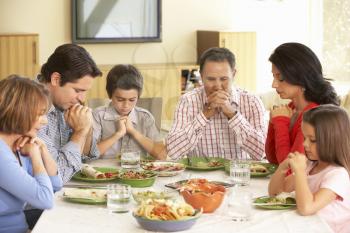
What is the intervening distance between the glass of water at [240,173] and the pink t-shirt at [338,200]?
39 centimetres

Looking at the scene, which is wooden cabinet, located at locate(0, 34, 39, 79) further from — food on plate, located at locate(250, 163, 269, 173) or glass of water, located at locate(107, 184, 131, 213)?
glass of water, located at locate(107, 184, 131, 213)

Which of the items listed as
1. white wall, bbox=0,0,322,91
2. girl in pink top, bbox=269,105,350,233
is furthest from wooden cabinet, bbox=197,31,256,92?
girl in pink top, bbox=269,105,350,233

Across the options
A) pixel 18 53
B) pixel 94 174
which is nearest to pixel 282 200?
pixel 94 174

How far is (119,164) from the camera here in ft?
11.1

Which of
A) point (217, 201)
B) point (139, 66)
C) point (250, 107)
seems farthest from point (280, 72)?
point (139, 66)

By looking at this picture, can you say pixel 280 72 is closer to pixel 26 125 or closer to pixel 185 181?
pixel 185 181

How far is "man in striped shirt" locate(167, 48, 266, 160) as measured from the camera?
142 inches

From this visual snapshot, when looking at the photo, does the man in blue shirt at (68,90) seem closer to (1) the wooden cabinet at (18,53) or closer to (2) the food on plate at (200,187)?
(2) the food on plate at (200,187)

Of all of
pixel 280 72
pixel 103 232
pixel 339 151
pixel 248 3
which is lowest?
pixel 103 232

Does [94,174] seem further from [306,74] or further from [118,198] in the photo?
[306,74]

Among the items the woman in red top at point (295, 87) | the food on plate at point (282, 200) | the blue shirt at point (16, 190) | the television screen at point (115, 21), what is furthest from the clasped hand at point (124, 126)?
the television screen at point (115, 21)

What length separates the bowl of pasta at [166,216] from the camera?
226 centimetres

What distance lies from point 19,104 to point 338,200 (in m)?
1.18

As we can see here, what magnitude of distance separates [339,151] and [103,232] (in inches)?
37.0
